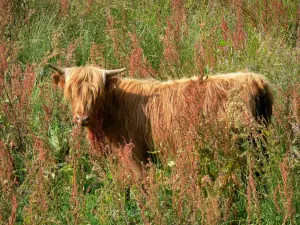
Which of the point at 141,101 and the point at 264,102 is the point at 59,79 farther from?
the point at 264,102

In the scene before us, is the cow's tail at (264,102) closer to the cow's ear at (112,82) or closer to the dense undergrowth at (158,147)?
the dense undergrowth at (158,147)

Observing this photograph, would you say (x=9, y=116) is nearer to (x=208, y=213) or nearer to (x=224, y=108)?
(x=224, y=108)

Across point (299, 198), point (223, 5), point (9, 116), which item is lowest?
point (299, 198)

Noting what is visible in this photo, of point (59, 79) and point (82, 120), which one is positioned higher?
point (59, 79)

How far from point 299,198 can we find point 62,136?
247 centimetres

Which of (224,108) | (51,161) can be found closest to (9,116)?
(51,161)

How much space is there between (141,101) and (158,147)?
50cm

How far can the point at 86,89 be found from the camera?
5660mm

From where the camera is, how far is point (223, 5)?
9.33m

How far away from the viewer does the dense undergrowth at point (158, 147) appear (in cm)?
422

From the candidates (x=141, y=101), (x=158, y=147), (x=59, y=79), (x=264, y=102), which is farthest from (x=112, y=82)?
(x=264, y=102)

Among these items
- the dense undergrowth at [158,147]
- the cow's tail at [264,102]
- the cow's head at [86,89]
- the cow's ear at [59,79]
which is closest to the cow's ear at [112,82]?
the cow's head at [86,89]

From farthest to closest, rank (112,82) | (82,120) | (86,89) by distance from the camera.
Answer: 1. (112,82)
2. (86,89)
3. (82,120)

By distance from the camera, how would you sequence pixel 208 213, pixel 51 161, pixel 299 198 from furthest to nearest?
1. pixel 51 161
2. pixel 299 198
3. pixel 208 213
